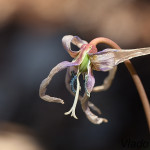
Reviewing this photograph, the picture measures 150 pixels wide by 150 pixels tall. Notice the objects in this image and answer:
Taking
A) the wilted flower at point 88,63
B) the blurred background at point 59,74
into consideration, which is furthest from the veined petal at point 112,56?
the blurred background at point 59,74

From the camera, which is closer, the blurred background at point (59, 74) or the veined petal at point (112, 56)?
the veined petal at point (112, 56)

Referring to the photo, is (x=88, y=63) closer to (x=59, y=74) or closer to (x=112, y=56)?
(x=112, y=56)

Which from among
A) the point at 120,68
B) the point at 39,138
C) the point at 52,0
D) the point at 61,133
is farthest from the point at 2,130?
the point at 52,0

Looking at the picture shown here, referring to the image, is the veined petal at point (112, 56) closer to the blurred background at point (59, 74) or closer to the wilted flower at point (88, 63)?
the wilted flower at point (88, 63)

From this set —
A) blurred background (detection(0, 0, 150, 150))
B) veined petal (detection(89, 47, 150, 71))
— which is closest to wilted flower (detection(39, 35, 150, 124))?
veined petal (detection(89, 47, 150, 71))

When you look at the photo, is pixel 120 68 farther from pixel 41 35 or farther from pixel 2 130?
pixel 2 130

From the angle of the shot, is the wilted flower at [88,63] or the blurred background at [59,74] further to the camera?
the blurred background at [59,74]
